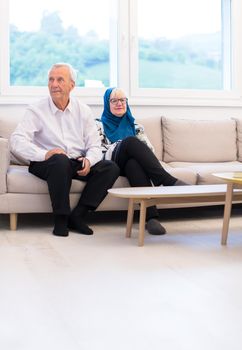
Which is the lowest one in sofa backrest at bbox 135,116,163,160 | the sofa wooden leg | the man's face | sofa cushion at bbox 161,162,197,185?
the sofa wooden leg

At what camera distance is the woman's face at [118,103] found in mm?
3592

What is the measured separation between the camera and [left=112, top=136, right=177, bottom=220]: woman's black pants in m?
3.16

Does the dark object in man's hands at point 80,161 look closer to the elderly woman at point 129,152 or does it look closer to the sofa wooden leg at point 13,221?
the elderly woman at point 129,152

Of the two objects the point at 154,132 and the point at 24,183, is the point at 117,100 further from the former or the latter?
the point at 24,183

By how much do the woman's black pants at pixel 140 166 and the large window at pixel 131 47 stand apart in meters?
1.16

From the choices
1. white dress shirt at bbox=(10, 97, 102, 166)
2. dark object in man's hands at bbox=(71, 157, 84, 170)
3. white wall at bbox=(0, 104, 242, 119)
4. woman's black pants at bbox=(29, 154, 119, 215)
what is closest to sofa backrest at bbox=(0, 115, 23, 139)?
white dress shirt at bbox=(10, 97, 102, 166)

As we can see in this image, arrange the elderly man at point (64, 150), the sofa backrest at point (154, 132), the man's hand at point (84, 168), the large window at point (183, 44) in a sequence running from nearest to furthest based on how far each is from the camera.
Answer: the elderly man at point (64, 150), the man's hand at point (84, 168), the sofa backrest at point (154, 132), the large window at point (183, 44)

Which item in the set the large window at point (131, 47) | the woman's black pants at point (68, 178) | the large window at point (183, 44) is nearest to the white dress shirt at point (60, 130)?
the woman's black pants at point (68, 178)

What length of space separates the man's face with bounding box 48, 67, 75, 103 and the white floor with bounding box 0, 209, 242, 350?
35.4 inches

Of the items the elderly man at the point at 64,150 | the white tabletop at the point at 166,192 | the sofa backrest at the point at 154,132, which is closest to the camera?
the white tabletop at the point at 166,192

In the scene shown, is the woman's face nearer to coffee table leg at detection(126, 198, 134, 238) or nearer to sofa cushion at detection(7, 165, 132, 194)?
sofa cushion at detection(7, 165, 132, 194)

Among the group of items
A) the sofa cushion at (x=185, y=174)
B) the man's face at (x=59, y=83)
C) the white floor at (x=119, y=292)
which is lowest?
the white floor at (x=119, y=292)

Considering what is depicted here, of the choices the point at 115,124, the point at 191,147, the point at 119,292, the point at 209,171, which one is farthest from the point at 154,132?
the point at 119,292

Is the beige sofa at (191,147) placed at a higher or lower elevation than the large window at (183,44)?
lower
